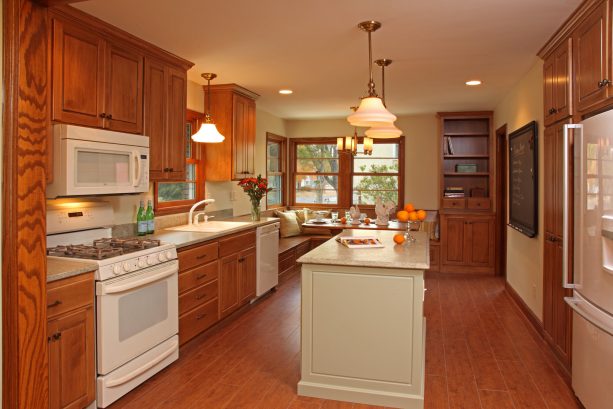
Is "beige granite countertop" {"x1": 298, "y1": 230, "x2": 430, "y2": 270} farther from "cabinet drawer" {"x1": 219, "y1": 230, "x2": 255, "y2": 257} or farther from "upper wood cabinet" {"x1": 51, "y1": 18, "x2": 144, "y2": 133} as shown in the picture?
"upper wood cabinet" {"x1": 51, "y1": 18, "x2": 144, "y2": 133}

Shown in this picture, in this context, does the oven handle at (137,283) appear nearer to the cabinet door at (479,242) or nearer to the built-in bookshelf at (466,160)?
the cabinet door at (479,242)

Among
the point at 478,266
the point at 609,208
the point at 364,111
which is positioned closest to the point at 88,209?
the point at 364,111

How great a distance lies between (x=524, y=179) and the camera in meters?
4.57

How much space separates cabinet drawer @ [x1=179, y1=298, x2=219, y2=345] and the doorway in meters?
4.24

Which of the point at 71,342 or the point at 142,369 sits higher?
the point at 71,342

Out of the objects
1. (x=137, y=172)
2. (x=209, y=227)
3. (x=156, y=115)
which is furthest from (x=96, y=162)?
(x=209, y=227)

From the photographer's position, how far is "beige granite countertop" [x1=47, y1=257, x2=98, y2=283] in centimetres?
231

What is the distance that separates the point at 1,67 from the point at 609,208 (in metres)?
2.68

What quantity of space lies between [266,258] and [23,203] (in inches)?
133

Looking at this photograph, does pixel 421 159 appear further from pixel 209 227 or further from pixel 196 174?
pixel 209 227

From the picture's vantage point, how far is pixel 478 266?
658 cm

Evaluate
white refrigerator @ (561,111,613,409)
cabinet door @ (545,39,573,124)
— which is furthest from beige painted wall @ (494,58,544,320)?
white refrigerator @ (561,111,613,409)

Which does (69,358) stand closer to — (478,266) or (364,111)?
(364,111)

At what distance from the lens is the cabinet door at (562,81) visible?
3041 millimetres
